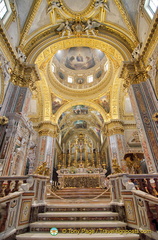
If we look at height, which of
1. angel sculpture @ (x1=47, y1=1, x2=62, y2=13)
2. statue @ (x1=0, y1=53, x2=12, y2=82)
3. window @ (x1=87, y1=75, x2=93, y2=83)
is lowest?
statue @ (x1=0, y1=53, x2=12, y2=82)

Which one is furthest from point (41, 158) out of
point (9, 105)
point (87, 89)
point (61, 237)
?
point (61, 237)

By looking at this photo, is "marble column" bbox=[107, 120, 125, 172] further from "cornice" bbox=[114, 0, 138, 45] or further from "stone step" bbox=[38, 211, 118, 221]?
"stone step" bbox=[38, 211, 118, 221]

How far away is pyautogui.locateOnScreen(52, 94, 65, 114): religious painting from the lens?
17.1 meters

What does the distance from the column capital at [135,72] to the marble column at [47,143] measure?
10.2 meters

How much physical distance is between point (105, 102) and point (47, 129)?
328 inches

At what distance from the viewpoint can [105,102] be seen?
17328mm

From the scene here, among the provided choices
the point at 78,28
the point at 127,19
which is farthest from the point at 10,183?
the point at 127,19

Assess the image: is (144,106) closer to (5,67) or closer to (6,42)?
(5,67)

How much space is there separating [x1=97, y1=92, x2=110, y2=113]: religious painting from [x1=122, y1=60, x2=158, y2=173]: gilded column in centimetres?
712

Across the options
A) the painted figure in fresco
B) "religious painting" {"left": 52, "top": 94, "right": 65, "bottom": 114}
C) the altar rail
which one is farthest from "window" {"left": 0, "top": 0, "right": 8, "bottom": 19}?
the painted figure in fresco

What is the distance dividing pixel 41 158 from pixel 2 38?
35.9 feet

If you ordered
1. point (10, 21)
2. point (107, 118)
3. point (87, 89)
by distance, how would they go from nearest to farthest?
point (10, 21) → point (107, 118) → point (87, 89)

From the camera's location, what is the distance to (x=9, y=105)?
7.90 meters

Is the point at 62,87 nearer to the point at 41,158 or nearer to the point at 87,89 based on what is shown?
the point at 87,89
